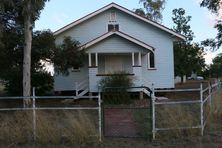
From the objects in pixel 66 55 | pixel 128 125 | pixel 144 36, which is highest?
pixel 144 36

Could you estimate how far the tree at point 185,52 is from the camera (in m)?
60.0

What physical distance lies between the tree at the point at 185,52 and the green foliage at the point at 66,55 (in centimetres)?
3352

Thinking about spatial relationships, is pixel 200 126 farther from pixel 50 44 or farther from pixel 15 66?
pixel 15 66

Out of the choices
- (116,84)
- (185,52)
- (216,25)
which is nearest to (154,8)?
(185,52)

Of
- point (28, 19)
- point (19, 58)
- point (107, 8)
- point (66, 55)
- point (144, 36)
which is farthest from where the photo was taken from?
point (144, 36)

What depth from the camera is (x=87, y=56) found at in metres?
30.6

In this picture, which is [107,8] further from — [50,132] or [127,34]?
[50,132]

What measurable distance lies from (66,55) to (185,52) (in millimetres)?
37527

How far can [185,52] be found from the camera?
201 feet

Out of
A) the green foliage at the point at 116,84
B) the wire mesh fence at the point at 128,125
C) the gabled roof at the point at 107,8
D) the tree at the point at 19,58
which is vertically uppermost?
the gabled roof at the point at 107,8

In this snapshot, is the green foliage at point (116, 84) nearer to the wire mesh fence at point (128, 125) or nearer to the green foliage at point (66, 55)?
the green foliage at point (66, 55)

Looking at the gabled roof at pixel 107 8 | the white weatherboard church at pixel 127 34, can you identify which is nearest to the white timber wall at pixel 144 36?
the white weatherboard church at pixel 127 34

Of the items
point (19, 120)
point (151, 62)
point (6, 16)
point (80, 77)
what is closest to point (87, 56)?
point (80, 77)

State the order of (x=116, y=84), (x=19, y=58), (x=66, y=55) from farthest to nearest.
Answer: (x=116, y=84) → (x=66, y=55) → (x=19, y=58)
